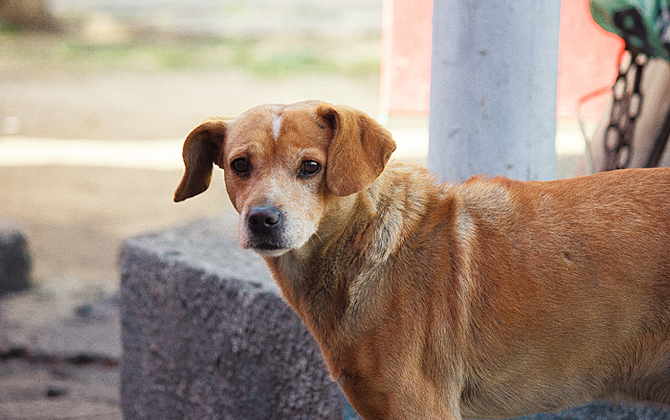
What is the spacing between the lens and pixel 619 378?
2309 millimetres

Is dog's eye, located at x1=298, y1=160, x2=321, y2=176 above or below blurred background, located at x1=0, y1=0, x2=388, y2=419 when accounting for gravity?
above

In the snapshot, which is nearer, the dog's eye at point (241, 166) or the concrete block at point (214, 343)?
the dog's eye at point (241, 166)

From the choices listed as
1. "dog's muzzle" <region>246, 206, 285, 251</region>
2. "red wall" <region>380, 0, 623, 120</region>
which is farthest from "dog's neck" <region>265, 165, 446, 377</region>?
"red wall" <region>380, 0, 623, 120</region>

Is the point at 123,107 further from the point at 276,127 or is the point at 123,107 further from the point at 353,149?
the point at 353,149

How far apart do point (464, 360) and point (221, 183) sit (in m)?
6.69

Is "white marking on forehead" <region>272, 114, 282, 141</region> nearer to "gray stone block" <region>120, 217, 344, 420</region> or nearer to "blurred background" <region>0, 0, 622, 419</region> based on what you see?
"gray stone block" <region>120, 217, 344, 420</region>

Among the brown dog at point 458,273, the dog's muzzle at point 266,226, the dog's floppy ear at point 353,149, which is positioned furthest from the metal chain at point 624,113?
the dog's muzzle at point 266,226

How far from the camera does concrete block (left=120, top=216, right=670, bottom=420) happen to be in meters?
3.04

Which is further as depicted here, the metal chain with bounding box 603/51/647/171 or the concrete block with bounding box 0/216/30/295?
the concrete block with bounding box 0/216/30/295

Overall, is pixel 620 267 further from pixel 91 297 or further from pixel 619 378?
pixel 91 297

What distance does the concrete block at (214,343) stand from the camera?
3.04m

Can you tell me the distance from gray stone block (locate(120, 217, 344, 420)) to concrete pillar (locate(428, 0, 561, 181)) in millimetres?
978

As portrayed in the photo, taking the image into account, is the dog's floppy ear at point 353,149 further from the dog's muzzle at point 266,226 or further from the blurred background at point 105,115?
the blurred background at point 105,115

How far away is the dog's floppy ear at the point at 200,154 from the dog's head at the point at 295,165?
135 millimetres
